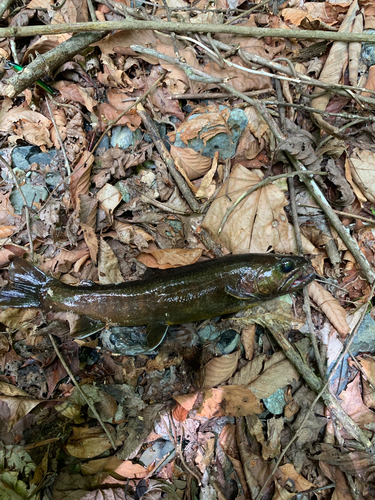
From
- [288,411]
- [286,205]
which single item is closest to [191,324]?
[288,411]

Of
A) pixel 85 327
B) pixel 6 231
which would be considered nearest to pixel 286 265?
pixel 85 327

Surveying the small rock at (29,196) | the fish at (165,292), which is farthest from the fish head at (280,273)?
the small rock at (29,196)

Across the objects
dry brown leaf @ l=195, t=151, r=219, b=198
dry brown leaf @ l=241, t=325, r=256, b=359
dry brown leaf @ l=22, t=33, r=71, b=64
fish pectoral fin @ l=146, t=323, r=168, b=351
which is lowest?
dry brown leaf @ l=241, t=325, r=256, b=359

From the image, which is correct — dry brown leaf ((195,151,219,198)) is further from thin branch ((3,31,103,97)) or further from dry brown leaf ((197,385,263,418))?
dry brown leaf ((197,385,263,418))

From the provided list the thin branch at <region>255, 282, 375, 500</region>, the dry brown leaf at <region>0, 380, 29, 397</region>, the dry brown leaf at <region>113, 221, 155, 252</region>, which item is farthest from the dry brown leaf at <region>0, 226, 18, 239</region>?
the thin branch at <region>255, 282, 375, 500</region>

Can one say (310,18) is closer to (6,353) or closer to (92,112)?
(92,112)

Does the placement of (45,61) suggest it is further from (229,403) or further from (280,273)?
(229,403)

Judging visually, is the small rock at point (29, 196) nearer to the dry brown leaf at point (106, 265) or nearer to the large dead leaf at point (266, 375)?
the dry brown leaf at point (106, 265)
